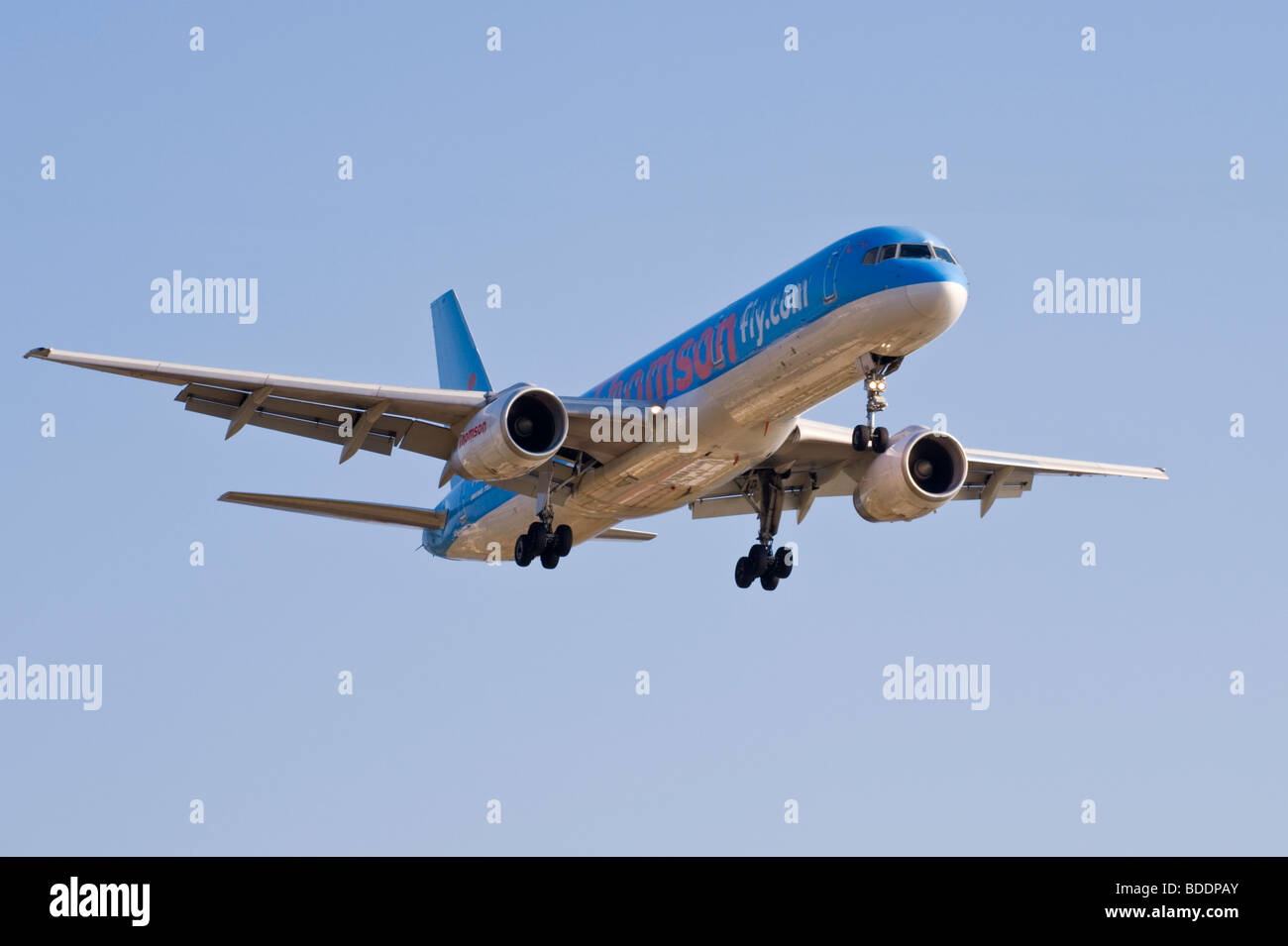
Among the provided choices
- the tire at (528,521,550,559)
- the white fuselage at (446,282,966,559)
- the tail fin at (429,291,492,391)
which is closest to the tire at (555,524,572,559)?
the tire at (528,521,550,559)

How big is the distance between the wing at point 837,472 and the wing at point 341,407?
527 cm

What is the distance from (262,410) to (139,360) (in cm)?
387

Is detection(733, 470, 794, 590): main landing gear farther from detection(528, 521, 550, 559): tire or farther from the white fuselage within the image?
detection(528, 521, 550, 559): tire

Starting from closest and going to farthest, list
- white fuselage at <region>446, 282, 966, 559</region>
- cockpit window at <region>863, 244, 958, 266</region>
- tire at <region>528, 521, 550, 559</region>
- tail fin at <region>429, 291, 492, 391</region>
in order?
white fuselage at <region>446, 282, 966, 559</region> → cockpit window at <region>863, 244, 958, 266</region> → tire at <region>528, 521, 550, 559</region> → tail fin at <region>429, 291, 492, 391</region>

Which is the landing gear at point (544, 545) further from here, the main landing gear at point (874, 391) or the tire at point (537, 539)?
the main landing gear at point (874, 391)

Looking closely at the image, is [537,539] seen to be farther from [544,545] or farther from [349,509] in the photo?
[349,509]

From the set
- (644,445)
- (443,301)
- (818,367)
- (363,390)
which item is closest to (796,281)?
(818,367)

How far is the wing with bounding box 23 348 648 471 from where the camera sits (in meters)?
38.5

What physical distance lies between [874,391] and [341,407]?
39.7 feet

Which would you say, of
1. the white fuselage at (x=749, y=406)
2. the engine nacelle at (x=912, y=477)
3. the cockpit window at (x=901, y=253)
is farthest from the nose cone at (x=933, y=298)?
the engine nacelle at (x=912, y=477)

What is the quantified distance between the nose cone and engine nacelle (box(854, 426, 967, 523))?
7376 millimetres

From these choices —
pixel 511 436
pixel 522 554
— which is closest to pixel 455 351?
pixel 522 554

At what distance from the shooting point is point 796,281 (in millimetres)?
37406
